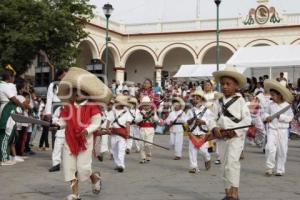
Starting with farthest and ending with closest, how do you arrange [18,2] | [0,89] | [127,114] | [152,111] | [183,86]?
[183,86]
[18,2]
[152,111]
[127,114]
[0,89]

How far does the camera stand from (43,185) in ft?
26.8

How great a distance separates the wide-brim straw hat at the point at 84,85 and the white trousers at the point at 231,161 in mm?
1788

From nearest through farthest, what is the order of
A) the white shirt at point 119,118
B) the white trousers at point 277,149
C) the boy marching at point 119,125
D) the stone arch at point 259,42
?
the white trousers at point 277,149, the boy marching at point 119,125, the white shirt at point 119,118, the stone arch at point 259,42

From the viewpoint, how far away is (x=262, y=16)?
3403 cm

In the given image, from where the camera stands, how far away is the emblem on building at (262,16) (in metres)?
33.7

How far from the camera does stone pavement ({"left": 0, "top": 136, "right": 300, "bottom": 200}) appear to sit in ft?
24.0

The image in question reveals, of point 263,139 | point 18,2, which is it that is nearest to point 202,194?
point 263,139

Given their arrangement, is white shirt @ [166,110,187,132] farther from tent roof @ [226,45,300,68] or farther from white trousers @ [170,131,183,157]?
tent roof @ [226,45,300,68]

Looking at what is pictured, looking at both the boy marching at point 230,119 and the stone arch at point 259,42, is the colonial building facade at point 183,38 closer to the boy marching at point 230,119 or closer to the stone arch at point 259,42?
the stone arch at point 259,42

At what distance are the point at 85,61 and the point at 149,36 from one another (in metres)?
5.86

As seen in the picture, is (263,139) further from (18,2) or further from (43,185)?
(18,2)

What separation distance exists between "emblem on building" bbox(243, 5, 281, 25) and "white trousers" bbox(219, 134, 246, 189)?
92.1 feet

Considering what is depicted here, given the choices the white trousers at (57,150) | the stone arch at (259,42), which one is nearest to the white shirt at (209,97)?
the white trousers at (57,150)

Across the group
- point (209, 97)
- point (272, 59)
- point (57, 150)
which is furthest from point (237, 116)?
point (272, 59)
